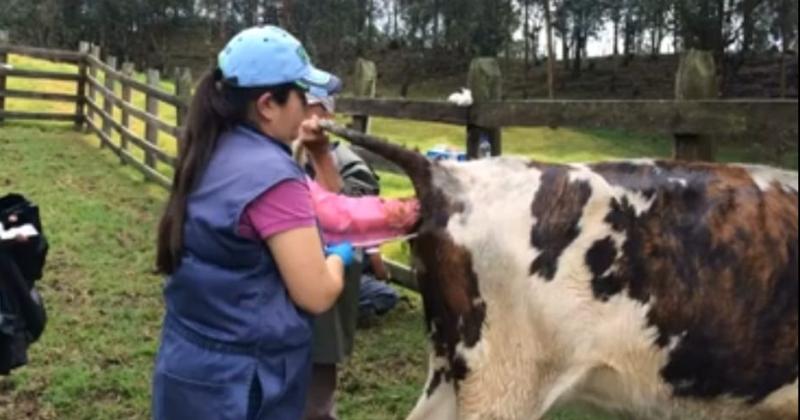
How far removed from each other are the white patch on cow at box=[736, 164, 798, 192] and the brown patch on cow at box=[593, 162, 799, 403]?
2 centimetres

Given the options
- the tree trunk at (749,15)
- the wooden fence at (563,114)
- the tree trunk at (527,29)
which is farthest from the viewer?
the tree trunk at (527,29)

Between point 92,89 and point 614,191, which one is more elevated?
point 92,89

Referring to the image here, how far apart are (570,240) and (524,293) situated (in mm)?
176

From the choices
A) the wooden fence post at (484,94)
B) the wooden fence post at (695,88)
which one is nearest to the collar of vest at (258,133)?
the wooden fence post at (695,88)

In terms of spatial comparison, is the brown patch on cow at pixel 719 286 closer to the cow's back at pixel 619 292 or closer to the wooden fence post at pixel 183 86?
the cow's back at pixel 619 292

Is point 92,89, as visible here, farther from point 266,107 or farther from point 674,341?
point 674,341

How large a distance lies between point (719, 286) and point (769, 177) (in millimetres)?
338

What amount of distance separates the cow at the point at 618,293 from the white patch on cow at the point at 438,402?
0.07 ft

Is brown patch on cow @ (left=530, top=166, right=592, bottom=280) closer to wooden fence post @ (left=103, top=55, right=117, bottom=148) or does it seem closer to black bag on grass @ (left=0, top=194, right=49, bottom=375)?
black bag on grass @ (left=0, top=194, right=49, bottom=375)

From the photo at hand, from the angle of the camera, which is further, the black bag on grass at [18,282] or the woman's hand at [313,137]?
the black bag on grass at [18,282]

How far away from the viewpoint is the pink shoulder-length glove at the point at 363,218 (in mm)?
2738

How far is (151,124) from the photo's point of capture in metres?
12.9

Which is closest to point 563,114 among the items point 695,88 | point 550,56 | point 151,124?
point 695,88

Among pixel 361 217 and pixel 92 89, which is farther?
pixel 92 89
